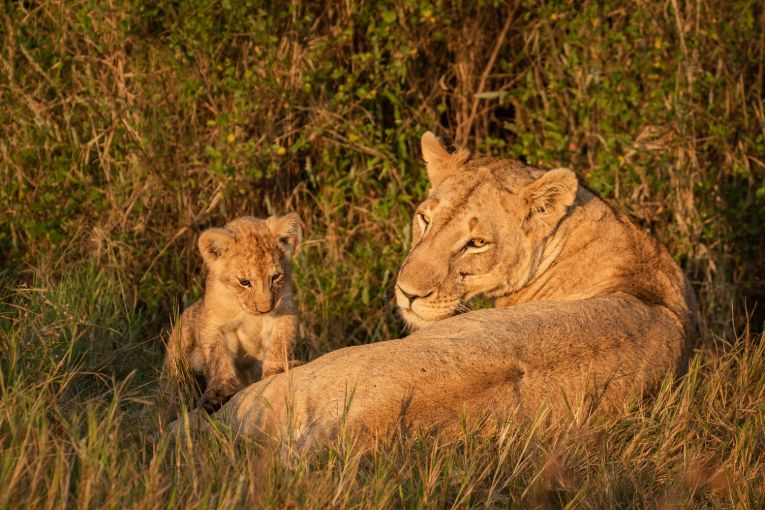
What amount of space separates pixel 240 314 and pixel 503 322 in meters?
1.50

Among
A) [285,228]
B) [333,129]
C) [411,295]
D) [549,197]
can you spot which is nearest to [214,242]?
[285,228]

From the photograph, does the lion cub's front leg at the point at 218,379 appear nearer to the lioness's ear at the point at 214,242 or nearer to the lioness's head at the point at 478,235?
the lioness's ear at the point at 214,242

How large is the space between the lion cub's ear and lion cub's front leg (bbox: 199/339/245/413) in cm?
56

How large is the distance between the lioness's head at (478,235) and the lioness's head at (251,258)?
0.60 metres

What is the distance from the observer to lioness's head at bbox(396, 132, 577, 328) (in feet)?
15.8

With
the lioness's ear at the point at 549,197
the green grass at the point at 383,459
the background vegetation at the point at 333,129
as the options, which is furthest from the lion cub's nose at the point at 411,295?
the background vegetation at the point at 333,129

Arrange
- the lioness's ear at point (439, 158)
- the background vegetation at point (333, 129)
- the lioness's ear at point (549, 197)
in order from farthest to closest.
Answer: the background vegetation at point (333, 129) < the lioness's ear at point (439, 158) < the lioness's ear at point (549, 197)

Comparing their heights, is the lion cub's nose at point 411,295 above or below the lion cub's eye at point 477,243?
below

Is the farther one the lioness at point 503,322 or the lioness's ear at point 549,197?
the lioness's ear at point 549,197

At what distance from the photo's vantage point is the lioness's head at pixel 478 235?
4.82 meters

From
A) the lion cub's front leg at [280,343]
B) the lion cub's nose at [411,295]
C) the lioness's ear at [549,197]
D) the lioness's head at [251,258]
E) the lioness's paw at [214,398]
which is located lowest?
the lioness's paw at [214,398]

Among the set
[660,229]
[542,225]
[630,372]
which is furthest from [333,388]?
[660,229]

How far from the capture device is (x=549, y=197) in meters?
4.97

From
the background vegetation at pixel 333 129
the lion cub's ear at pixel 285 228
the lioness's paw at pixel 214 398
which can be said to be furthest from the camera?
the background vegetation at pixel 333 129
